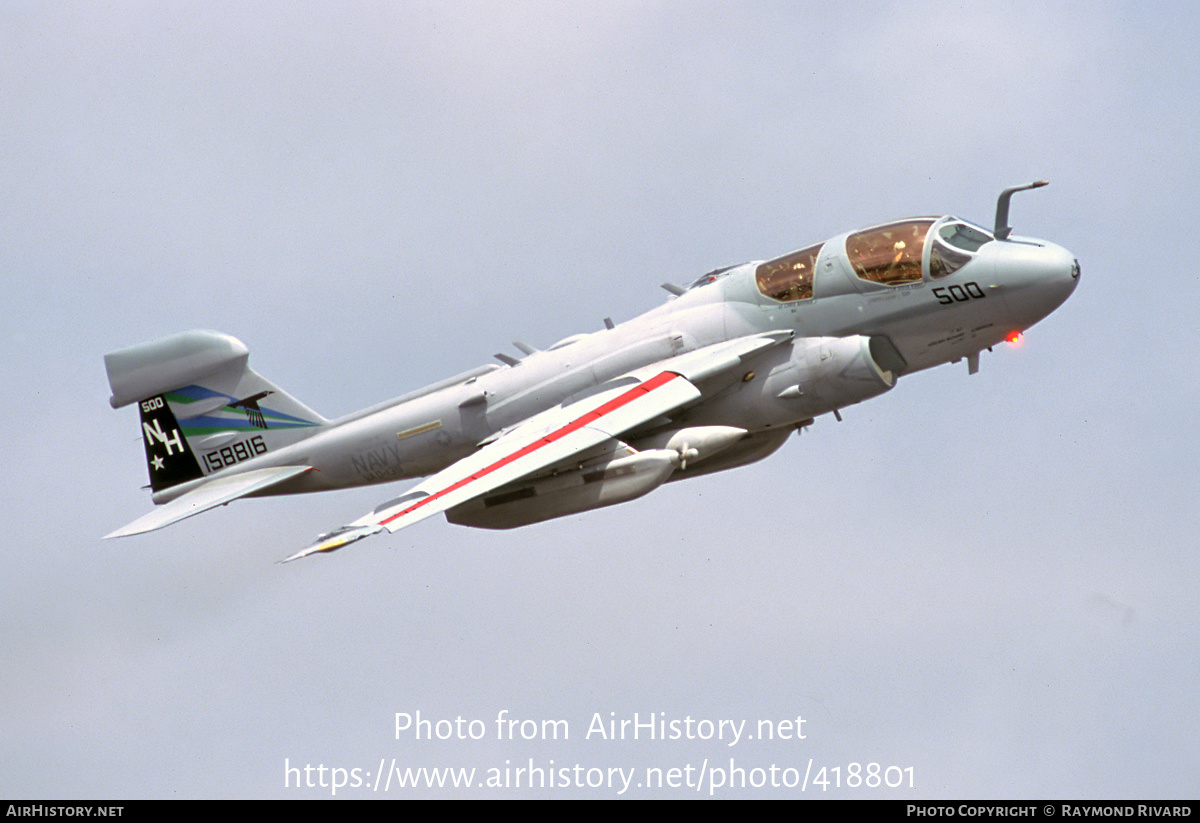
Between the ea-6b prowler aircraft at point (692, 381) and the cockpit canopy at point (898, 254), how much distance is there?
0.9 inches

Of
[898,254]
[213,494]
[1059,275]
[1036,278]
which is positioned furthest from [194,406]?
[1059,275]

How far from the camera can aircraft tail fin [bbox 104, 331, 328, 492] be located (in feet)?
93.8

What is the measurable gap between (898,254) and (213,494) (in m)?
11.2

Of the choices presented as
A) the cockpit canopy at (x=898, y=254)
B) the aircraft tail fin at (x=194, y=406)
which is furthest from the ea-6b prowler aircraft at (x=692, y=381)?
the aircraft tail fin at (x=194, y=406)

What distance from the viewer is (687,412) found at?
25953mm

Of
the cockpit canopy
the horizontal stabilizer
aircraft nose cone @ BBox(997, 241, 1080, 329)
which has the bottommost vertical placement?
the horizontal stabilizer

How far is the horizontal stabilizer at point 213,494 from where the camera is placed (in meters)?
27.4

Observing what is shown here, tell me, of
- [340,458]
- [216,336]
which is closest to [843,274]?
[340,458]

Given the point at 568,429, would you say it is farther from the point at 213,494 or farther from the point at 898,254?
the point at 213,494

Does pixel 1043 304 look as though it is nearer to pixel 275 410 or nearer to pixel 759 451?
pixel 759 451

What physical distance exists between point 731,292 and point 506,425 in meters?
3.89

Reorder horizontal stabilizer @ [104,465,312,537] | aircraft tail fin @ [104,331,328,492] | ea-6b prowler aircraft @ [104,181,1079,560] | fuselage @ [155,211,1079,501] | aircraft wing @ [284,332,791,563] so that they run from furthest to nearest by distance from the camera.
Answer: aircraft tail fin @ [104,331,328,492], horizontal stabilizer @ [104,465,312,537], fuselage @ [155,211,1079,501], ea-6b prowler aircraft @ [104,181,1079,560], aircraft wing @ [284,332,791,563]

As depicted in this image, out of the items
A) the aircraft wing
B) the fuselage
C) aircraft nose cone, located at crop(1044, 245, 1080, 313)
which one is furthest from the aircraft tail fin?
aircraft nose cone, located at crop(1044, 245, 1080, 313)

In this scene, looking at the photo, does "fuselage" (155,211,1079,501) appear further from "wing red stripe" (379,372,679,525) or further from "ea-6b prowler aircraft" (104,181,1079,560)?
"wing red stripe" (379,372,679,525)
